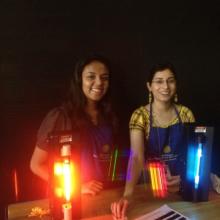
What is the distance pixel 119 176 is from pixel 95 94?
0.58 m

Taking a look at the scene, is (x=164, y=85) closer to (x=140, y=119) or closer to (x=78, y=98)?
(x=140, y=119)

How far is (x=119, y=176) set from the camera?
6.48 ft

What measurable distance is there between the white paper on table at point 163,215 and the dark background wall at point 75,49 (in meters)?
0.80

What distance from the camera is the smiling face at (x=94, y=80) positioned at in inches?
66.6

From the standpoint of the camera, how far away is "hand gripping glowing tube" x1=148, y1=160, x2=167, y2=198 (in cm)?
143

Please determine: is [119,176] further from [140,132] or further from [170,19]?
[170,19]

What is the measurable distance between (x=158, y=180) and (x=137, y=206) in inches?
8.5

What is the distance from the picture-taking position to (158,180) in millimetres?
1488

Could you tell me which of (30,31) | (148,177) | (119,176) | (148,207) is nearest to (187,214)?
(148,207)

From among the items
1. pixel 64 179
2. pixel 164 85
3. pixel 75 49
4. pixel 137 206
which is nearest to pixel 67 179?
pixel 64 179

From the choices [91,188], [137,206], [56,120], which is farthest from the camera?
[56,120]

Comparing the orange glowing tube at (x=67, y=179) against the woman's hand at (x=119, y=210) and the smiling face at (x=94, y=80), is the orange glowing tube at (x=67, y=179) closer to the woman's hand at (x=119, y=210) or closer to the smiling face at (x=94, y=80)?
the woman's hand at (x=119, y=210)

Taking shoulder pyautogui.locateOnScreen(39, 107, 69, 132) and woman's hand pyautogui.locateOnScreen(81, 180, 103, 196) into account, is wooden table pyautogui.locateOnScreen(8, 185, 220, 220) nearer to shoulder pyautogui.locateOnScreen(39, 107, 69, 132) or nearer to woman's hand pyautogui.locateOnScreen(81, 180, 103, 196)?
woman's hand pyautogui.locateOnScreen(81, 180, 103, 196)

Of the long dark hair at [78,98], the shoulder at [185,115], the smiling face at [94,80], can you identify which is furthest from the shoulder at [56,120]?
the shoulder at [185,115]
